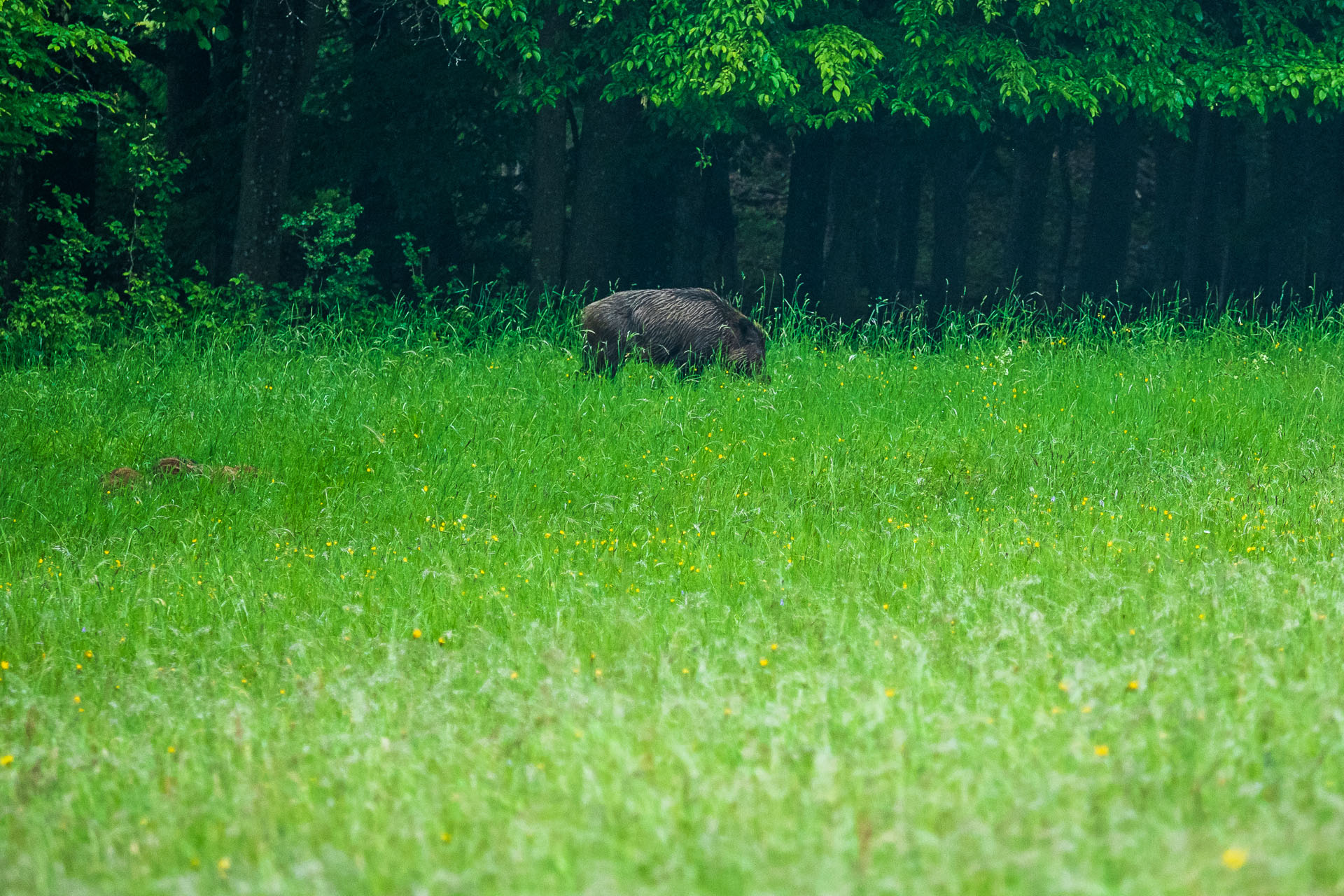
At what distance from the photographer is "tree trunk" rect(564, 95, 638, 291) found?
55.9ft

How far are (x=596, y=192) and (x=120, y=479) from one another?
30.2 feet

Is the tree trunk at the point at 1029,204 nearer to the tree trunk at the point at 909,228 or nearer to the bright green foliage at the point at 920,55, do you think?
the tree trunk at the point at 909,228

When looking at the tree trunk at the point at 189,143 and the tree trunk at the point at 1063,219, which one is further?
the tree trunk at the point at 1063,219

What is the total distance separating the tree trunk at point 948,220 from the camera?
64.7ft

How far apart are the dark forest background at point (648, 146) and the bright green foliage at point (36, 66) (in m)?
0.06

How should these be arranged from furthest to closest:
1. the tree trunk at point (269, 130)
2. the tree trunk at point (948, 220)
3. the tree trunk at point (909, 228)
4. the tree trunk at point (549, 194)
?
the tree trunk at point (909, 228) < the tree trunk at point (948, 220) < the tree trunk at point (549, 194) < the tree trunk at point (269, 130)

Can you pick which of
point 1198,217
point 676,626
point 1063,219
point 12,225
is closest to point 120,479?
point 676,626

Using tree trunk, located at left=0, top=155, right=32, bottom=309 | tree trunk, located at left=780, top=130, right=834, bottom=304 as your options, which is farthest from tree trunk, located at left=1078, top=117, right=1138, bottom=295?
tree trunk, located at left=0, top=155, right=32, bottom=309

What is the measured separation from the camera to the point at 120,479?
9.33 m

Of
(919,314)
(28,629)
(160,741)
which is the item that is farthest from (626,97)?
(160,741)

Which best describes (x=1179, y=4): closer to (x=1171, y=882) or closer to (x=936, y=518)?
(x=936, y=518)

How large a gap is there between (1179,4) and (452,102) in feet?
34.5

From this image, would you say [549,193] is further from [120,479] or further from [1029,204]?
[120,479]

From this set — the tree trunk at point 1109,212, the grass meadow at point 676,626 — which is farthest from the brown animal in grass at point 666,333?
the tree trunk at point 1109,212
